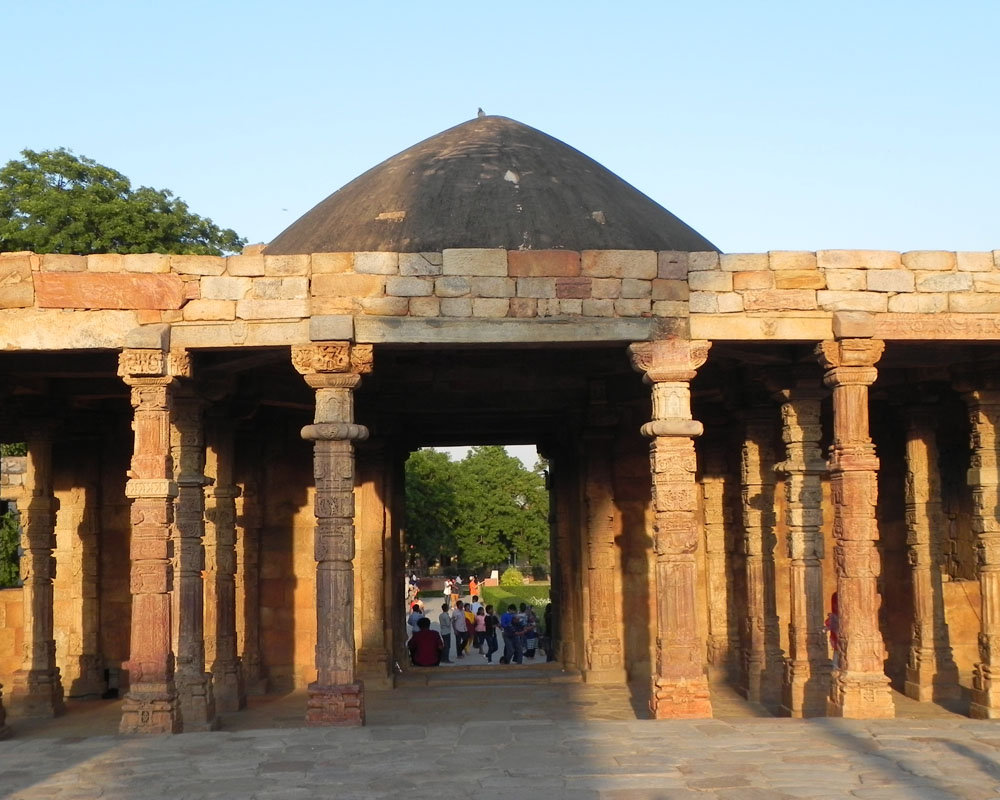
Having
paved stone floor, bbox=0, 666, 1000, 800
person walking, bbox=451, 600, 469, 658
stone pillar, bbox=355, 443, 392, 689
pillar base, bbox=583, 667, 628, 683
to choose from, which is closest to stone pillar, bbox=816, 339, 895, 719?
paved stone floor, bbox=0, 666, 1000, 800

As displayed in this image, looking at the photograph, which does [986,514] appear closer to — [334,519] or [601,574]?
[601,574]

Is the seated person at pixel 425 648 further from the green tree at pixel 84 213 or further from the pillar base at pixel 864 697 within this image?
the green tree at pixel 84 213

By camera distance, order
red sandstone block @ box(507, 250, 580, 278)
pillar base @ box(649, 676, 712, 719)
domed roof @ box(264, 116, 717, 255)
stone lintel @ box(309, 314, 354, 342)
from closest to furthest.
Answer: pillar base @ box(649, 676, 712, 719) → stone lintel @ box(309, 314, 354, 342) → red sandstone block @ box(507, 250, 580, 278) → domed roof @ box(264, 116, 717, 255)

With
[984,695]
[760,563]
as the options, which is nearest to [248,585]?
[760,563]

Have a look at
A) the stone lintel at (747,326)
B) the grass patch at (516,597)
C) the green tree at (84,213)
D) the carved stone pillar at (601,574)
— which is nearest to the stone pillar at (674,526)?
the stone lintel at (747,326)

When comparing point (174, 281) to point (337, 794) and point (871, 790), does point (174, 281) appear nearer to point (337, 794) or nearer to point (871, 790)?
point (337, 794)

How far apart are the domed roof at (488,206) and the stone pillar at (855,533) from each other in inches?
157

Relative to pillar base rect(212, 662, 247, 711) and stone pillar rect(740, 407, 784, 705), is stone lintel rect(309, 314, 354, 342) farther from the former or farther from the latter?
stone pillar rect(740, 407, 784, 705)

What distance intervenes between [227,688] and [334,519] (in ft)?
14.3

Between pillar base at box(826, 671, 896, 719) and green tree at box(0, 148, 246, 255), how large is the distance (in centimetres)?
1852

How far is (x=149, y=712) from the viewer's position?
11305mm

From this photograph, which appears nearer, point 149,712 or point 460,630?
point 149,712

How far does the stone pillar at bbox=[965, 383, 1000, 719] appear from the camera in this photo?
44.2 feet

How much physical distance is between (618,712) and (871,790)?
225 inches
